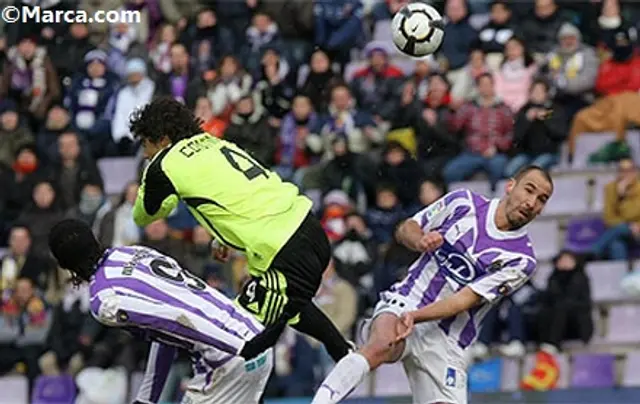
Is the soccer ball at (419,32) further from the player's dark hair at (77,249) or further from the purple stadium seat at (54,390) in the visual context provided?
the purple stadium seat at (54,390)

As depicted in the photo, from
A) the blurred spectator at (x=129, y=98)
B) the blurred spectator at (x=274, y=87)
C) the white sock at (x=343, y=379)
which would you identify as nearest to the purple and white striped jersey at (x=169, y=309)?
the white sock at (x=343, y=379)

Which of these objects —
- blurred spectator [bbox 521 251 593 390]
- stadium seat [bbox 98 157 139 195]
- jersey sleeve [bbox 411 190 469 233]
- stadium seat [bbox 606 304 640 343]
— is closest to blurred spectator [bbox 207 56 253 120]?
stadium seat [bbox 98 157 139 195]

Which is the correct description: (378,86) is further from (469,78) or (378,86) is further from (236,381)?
(236,381)

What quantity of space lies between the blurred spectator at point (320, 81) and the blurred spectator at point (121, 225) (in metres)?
1.94

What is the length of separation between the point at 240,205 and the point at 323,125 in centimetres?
770

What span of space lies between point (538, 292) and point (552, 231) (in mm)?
1092

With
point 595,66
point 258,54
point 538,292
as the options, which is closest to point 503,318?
point 538,292

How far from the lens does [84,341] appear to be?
16.6 meters

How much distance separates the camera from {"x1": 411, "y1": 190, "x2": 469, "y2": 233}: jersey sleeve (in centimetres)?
1054

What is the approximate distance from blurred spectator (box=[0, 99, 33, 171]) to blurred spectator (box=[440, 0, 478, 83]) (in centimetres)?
437

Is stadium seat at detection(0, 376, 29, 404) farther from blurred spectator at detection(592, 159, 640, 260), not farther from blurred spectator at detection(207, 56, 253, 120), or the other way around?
blurred spectator at detection(592, 159, 640, 260)

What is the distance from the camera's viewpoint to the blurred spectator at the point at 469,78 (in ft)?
57.1

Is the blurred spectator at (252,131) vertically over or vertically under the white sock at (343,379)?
A: over

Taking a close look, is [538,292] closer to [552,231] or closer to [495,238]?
[552,231]
